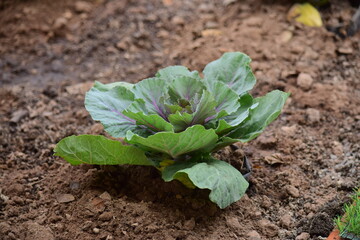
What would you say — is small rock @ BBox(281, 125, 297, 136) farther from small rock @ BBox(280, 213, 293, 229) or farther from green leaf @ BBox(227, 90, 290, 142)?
small rock @ BBox(280, 213, 293, 229)

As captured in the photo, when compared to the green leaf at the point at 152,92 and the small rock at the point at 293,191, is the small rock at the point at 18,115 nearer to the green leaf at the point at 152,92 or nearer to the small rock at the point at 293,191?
the green leaf at the point at 152,92

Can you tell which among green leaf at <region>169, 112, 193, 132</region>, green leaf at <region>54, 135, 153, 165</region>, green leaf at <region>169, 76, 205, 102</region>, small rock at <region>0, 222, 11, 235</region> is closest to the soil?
small rock at <region>0, 222, 11, 235</region>

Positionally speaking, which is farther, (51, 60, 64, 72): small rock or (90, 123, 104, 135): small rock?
(51, 60, 64, 72): small rock

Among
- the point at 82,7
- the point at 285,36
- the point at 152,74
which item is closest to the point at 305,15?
the point at 285,36

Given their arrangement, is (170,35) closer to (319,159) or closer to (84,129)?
(84,129)

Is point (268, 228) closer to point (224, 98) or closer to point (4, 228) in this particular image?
point (224, 98)
